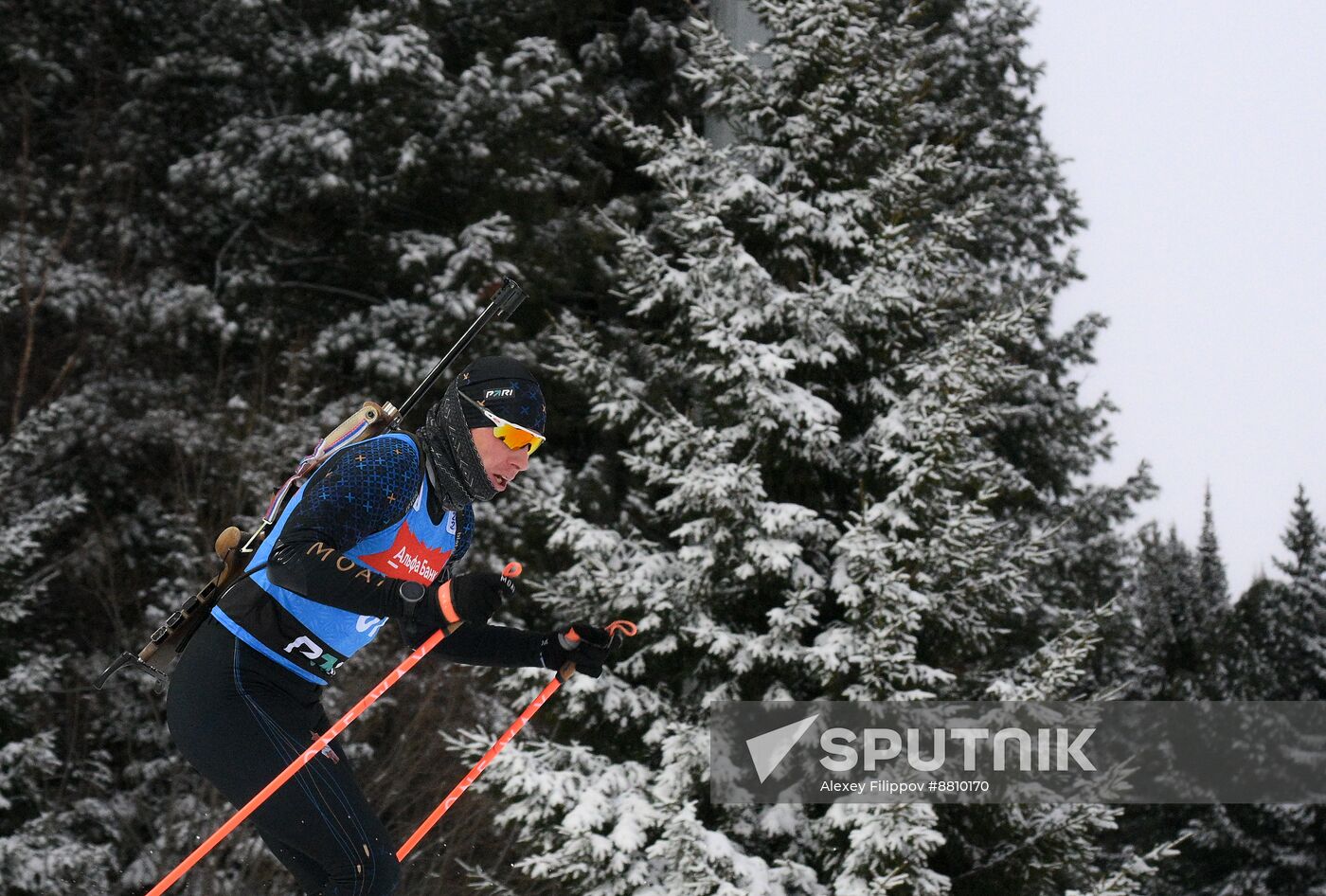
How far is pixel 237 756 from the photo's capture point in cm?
320

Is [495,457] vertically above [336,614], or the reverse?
[495,457]

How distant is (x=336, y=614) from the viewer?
3.27 meters

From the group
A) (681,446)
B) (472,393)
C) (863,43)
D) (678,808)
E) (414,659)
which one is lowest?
(678,808)

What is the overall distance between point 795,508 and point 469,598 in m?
5.07

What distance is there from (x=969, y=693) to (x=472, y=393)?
595cm

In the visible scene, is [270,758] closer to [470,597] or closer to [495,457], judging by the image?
[470,597]

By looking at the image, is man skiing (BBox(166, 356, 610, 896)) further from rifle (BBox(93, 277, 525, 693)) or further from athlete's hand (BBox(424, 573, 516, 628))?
rifle (BBox(93, 277, 525, 693))

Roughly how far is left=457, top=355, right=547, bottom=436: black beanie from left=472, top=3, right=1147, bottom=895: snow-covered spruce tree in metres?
4.59

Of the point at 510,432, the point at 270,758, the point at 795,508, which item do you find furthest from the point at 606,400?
the point at 270,758

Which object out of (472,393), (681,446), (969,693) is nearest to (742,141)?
(681,446)

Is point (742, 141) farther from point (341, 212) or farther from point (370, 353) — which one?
point (341, 212)

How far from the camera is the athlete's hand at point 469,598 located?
10.1ft

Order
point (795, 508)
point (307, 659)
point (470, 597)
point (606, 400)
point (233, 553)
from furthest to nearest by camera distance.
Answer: point (606, 400) → point (795, 508) → point (233, 553) → point (307, 659) → point (470, 597)

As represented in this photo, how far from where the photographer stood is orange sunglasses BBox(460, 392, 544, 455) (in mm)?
3289
